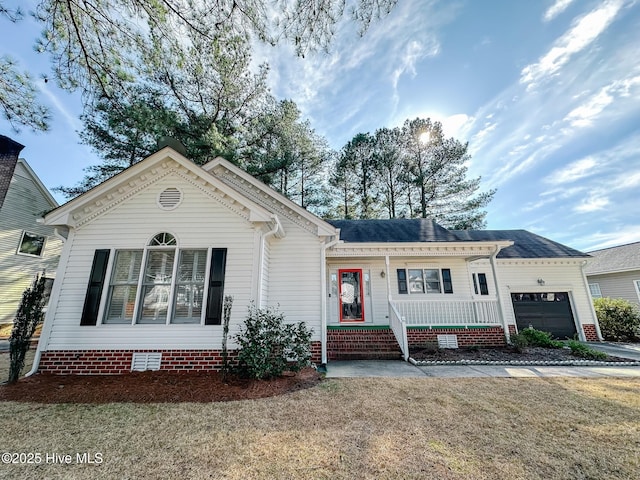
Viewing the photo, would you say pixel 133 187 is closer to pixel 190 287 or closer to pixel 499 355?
pixel 190 287

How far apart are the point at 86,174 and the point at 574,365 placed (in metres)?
21.1

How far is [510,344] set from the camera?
811 cm

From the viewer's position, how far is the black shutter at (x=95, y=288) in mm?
5371

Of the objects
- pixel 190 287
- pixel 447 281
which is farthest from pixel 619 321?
pixel 190 287

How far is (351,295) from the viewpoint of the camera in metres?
9.24

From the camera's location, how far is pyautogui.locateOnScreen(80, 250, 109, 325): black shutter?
5371 mm

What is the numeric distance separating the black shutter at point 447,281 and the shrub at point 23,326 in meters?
11.1

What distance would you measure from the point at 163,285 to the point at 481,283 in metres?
10.9

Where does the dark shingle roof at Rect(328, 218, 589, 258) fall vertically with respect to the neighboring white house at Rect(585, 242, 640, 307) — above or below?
above

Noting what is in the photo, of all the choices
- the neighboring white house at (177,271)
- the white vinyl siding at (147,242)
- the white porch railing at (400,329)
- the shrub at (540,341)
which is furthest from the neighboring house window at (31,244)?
the shrub at (540,341)

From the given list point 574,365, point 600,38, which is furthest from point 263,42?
point 574,365

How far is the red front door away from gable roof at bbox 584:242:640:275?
12344 mm

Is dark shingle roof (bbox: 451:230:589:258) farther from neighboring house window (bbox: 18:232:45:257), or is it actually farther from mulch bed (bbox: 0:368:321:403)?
→ neighboring house window (bbox: 18:232:45:257)

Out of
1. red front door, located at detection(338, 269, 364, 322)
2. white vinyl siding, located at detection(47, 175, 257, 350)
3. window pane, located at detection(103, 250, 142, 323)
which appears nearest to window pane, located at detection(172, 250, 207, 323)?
white vinyl siding, located at detection(47, 175, 257, 350)
